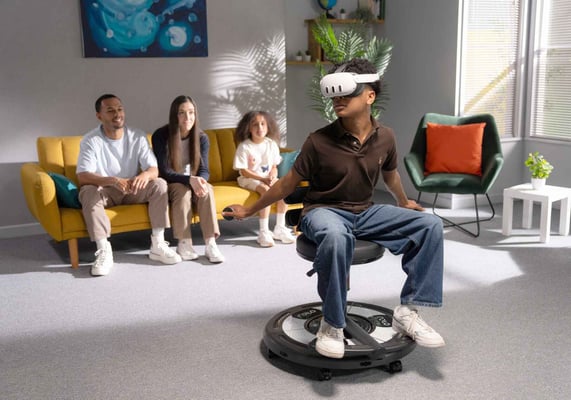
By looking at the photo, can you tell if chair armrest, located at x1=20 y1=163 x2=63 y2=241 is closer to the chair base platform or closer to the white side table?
the chair base platform

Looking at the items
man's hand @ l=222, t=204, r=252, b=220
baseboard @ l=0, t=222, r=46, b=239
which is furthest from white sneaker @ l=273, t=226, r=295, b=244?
man's hand @ l=222, t=204, r=252, b=220

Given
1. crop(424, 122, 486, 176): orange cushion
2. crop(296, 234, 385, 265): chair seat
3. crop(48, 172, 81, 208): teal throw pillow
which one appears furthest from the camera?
crop(424, 122, 486, 176): orange cushion

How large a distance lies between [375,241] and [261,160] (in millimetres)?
2276

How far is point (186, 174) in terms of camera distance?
14.8 ft

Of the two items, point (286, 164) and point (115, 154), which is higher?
point (115, 154)

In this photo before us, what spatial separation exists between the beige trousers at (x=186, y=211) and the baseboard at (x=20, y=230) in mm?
1404

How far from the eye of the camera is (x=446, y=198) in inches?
236

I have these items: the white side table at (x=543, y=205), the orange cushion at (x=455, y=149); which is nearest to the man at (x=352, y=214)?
the white side table at (x=543, y=205)

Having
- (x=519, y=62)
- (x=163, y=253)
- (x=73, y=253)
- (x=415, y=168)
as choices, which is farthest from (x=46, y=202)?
(x=519, y=62)

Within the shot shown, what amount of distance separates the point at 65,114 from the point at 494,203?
3.76 metres

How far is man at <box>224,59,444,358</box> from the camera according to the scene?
8.42ft

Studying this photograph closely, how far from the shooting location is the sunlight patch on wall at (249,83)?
18.7 ft

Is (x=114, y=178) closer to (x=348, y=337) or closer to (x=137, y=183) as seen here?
(x=137, y=183)

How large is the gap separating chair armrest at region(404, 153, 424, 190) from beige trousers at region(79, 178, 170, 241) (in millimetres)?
1887
